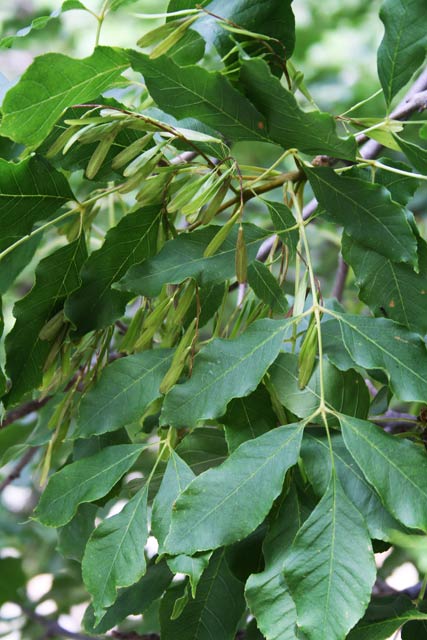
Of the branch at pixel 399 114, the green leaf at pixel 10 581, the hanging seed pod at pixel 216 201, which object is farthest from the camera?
the green leaf at pixel 10 581

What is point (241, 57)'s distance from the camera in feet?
1.50

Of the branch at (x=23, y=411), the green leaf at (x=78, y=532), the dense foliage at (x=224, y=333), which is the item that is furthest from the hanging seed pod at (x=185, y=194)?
the branch at (x=23, y=411)

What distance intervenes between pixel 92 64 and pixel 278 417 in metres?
0.26

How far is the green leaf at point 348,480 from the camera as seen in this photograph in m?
0.49

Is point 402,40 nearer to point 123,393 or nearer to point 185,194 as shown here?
point 185,194

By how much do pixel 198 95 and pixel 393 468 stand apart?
0.25m

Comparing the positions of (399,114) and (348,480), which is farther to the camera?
(399,114)

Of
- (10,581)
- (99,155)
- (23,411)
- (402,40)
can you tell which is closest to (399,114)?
(402,40)

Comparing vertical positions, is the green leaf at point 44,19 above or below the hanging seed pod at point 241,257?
above

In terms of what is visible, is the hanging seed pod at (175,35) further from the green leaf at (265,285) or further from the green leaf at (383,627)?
the green leaf at (383,627)

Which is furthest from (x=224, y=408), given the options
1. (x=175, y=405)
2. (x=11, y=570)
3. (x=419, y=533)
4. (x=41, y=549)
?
(x=41, y=549)

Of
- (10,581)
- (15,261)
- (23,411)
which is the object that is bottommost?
(10,581)

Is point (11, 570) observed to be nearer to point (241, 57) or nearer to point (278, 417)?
point (278, 417)

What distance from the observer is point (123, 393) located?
0.57m
